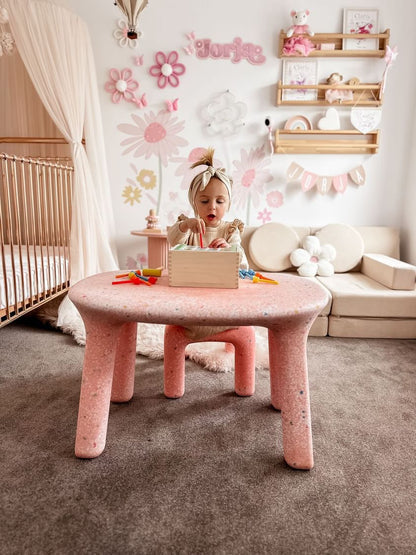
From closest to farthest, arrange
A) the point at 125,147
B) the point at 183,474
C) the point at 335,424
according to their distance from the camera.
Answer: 1. the point at 183,474
2. the point at 335,424
3. the point at 125,147

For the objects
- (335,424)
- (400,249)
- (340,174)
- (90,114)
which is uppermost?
(90,114)

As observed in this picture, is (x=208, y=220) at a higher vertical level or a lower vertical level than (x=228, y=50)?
lower

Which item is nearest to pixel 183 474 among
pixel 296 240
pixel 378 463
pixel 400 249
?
pixel 378 463

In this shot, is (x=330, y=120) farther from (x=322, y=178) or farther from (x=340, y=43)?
(x=340, y=43)

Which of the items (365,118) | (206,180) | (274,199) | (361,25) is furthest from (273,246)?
(361,25)

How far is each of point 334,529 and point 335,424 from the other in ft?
1.78

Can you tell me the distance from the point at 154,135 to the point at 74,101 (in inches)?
29.7

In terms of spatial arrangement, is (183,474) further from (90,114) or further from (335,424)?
(90,114)

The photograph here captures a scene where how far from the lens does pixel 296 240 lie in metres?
3.06

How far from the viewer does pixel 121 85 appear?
3.12 metres

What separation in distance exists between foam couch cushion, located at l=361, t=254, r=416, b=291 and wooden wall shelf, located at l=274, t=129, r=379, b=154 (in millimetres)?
938

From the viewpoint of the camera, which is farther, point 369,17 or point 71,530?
point 369,17


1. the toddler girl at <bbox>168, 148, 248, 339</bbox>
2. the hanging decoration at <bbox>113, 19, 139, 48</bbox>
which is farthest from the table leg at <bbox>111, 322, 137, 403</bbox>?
the hanging decoration at <bbox>113, 19, 139, 48</bbox>

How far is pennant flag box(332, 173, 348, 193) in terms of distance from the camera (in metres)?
3.21
